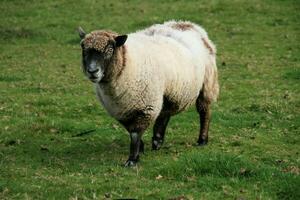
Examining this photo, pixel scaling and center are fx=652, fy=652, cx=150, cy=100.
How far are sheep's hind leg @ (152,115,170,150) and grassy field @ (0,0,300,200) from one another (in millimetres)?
204

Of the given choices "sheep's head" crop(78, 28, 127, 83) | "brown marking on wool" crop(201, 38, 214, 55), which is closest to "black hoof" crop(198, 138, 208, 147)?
"brown marking on wool" crop(201, 38, 214, 55)

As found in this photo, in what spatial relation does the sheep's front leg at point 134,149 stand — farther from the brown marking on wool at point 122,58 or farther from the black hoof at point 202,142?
the black hoof at point 202,142

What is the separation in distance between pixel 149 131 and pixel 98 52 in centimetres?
402

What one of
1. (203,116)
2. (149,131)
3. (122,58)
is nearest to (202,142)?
(203,116)

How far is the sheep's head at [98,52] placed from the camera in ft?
33.6

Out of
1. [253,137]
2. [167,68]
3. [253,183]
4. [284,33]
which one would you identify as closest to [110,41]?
[167,68]

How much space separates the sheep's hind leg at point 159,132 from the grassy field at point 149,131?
0.67 ft

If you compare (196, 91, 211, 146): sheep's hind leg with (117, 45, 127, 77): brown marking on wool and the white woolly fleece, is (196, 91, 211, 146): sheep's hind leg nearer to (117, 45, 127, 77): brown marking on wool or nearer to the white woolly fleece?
the white woolly fleece

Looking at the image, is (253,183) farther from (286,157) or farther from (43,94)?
(43,94)

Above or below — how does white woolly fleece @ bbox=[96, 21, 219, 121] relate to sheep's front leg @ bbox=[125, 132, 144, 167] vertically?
above

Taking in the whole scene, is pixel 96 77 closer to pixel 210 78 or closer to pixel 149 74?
pixel 149 74

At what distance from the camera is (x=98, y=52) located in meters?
10.4

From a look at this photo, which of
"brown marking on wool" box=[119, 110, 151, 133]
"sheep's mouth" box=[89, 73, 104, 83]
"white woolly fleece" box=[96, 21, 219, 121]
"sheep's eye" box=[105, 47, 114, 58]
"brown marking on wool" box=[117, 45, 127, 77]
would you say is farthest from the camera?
"brown marking on wool" box=[119, 110, 151, 133]

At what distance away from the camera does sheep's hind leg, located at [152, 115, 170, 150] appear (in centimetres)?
1238
